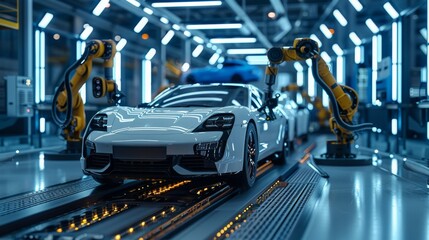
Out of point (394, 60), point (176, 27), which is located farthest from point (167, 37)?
point (394, 60)

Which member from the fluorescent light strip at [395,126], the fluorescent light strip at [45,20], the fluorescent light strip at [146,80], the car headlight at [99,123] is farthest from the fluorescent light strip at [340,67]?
the car headlight at [99,123]

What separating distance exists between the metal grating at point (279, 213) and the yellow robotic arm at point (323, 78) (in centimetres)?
192

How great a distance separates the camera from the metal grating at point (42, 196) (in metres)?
4.66

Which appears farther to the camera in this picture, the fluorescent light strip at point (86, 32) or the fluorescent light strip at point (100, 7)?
the fluorescent light strip at point (86, 32)

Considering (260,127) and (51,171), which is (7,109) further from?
(260,127)

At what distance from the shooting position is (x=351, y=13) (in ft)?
57.7

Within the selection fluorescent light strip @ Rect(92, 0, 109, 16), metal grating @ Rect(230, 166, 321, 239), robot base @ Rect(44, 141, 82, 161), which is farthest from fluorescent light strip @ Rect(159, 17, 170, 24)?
metal grating @ Rect(230, 166, 321, 239)

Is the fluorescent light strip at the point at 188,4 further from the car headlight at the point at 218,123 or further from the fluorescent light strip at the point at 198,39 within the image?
the car headlight at the point at 218,123

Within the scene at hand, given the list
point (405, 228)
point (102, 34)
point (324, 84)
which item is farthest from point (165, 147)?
point (102, 34)

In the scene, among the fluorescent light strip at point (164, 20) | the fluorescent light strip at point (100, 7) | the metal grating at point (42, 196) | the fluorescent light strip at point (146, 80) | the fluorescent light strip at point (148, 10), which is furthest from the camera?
the fluorescent light strip at point (146, 80)

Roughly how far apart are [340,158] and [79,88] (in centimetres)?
459

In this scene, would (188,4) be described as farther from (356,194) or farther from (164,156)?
(164,156)

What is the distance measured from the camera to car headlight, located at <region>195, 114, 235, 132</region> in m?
5.09

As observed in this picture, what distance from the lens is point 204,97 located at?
6.29m
